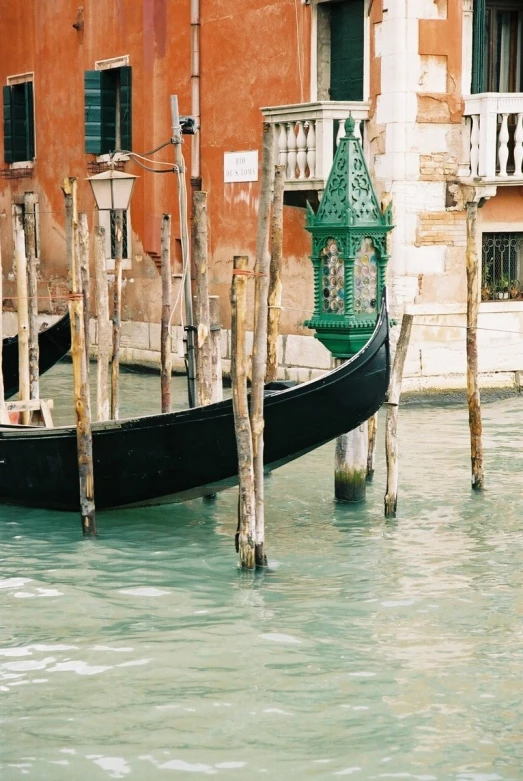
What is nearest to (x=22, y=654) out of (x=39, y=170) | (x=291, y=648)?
(x=291, y=648)

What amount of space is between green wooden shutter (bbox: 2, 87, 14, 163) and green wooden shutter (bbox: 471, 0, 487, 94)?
7360 mm

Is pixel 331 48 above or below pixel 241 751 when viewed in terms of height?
above

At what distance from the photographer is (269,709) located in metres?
4.77

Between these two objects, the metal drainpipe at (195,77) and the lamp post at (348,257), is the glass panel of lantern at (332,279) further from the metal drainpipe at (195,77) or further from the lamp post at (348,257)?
the metal drainpipe at (195,77)

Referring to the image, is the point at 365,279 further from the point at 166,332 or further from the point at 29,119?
the point at 29,119

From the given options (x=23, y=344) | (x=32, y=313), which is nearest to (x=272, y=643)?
(x=23, y=344)

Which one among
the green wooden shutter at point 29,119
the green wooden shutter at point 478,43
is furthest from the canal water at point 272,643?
the green wooden shutter at point 29,119

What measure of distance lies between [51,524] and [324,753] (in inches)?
135

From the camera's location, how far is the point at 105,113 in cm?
1477

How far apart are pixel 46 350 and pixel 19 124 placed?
6416mm

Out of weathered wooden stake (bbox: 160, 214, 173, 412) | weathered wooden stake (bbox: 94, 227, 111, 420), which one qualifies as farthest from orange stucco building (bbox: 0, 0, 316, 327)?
weathered wooden stake (bbox: 94, 227, 111, 420)

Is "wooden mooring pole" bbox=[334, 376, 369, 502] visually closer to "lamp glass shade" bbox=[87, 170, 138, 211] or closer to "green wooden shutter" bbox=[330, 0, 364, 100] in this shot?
"lamp glass shade" bbox=[87, 170, 138, 211]

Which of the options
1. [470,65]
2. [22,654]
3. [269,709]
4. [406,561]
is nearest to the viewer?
[269,709]

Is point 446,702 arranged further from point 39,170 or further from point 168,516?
point 39,170
